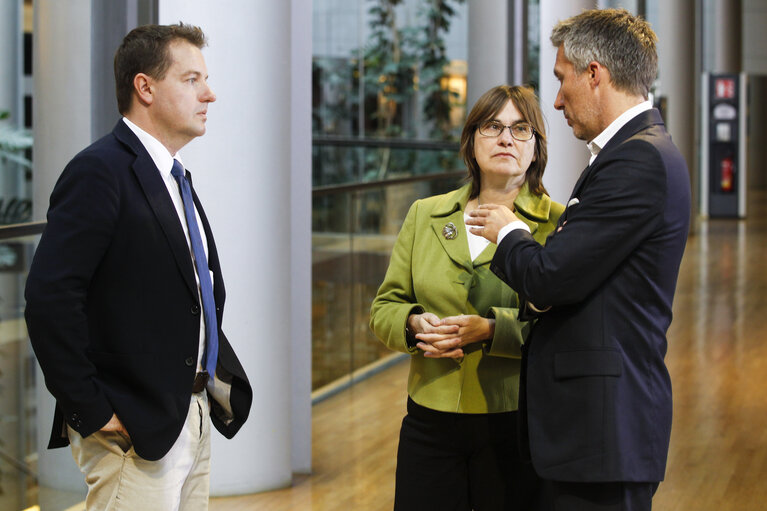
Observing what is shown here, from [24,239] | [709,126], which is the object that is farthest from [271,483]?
[709,126]

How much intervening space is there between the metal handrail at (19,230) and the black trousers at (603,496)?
2.32 metres

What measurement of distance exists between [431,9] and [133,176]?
554 inches

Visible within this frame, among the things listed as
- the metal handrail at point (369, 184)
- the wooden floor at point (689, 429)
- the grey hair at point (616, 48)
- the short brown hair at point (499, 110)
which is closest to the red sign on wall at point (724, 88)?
the wooden floor at point (689, 429)

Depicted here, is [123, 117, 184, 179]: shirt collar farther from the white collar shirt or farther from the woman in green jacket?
the woman in green jacket

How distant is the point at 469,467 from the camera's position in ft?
8.36

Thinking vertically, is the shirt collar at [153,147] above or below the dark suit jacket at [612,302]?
above

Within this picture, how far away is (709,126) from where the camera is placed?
17.5 m

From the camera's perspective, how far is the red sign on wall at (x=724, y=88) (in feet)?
56.2

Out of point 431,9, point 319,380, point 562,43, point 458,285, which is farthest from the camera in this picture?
point 431,9

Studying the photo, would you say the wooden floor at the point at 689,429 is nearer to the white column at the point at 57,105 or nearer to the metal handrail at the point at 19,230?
the white column at the point at 57,105

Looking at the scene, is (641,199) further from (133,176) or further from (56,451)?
(56,451)

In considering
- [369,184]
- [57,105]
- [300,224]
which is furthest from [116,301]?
[369,184]

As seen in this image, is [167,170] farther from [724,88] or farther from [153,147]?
[724,88]

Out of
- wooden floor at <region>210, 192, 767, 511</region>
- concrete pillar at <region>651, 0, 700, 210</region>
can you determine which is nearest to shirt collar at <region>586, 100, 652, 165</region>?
wooden floor at <region>210, 192, 767, 511</region>
